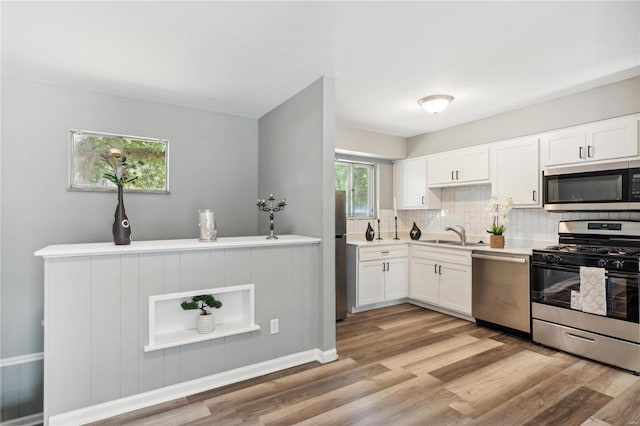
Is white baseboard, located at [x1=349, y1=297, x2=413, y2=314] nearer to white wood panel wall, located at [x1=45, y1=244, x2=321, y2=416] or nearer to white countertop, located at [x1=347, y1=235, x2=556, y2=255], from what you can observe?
white countertop, located at [x1=347, y1=235, x2=556, y2=255]

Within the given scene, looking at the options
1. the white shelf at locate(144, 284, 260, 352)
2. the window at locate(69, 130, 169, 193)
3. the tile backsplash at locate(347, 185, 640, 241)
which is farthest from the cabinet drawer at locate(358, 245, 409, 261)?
the window at locate(69, 130, 169, 193)

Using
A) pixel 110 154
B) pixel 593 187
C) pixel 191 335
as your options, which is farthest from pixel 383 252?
pixel 110 154

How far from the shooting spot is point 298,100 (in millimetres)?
3361

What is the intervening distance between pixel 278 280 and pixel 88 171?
2156 millimetres

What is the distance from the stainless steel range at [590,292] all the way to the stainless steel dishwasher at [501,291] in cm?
9

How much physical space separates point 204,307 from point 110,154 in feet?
6.33

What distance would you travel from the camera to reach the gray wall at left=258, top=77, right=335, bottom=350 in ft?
9.76

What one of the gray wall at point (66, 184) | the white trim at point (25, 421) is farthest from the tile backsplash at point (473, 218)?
the white trim at point (25, 421)

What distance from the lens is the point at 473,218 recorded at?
455 cm

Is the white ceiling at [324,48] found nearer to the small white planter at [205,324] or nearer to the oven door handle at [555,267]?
the oven door handle at [555,267]

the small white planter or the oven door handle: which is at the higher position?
the oven door handle

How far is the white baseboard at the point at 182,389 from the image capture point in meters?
2.13

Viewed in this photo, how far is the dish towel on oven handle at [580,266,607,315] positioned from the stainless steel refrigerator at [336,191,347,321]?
233cm

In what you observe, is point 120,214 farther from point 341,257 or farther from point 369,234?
point 369,234
